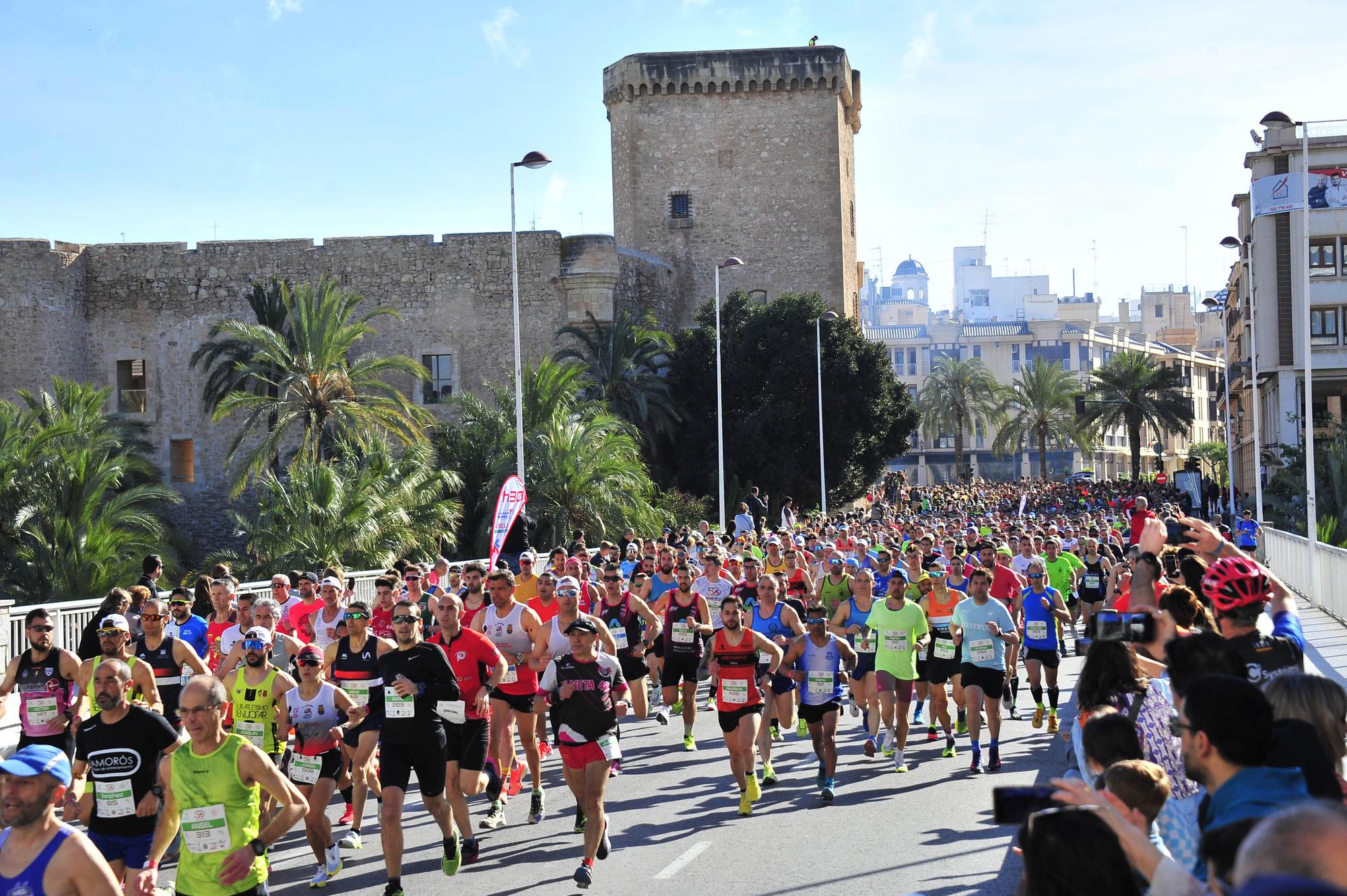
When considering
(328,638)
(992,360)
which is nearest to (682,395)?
(328,638)

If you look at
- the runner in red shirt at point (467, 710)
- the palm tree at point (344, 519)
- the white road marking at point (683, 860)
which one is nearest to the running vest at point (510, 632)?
the runner in red shirt at point (467, 710)

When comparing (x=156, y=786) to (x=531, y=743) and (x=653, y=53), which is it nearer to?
(x=531, y=743)

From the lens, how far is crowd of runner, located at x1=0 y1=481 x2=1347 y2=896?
12.9ft

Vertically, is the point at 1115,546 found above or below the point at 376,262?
below

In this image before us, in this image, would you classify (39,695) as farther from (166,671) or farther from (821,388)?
(821,388)

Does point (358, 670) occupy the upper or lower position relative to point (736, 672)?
upper

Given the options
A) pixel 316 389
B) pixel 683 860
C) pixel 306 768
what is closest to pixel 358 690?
pixel 306 768

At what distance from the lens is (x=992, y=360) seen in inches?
4503

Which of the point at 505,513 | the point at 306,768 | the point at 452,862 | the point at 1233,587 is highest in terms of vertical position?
the point at 1233,587

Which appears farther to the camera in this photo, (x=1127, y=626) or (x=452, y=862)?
(x=452, y=862)

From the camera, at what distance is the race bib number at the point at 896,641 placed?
11733mm

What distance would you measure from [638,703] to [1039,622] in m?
4.08

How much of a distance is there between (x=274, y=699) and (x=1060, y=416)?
69.7 metres

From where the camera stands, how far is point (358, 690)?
9289mm
